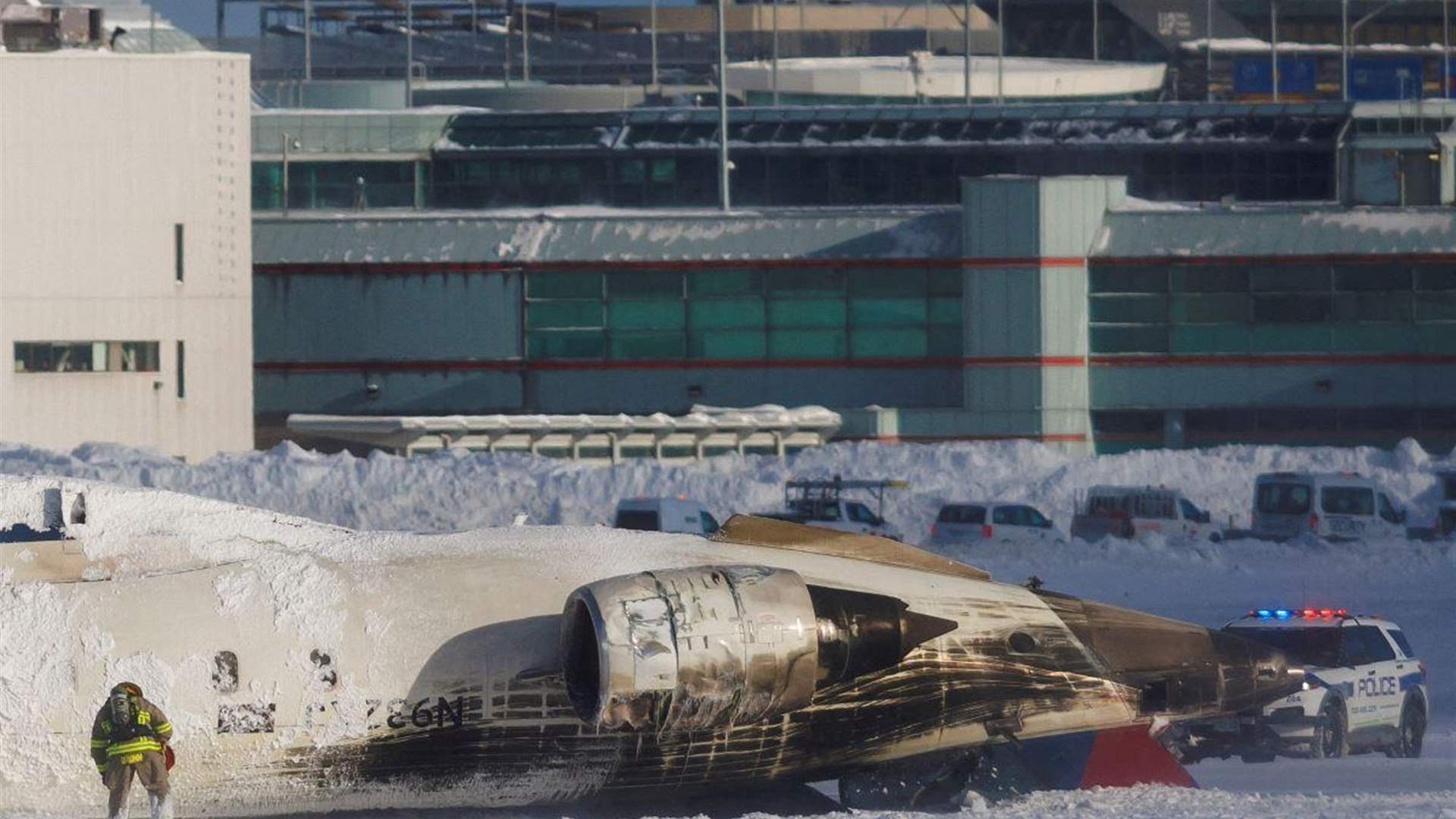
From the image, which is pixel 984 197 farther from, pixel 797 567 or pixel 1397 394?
pixel 797 567

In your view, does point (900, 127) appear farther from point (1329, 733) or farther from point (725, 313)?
point (1329, 733)

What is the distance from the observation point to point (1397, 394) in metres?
69.2

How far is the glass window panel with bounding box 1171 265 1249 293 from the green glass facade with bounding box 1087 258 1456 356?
0.07 ft

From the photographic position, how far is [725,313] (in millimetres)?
69812

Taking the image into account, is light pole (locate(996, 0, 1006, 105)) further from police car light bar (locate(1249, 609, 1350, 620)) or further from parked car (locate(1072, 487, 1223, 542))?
police car light bar (locate(1249, 609, 1350, 620))

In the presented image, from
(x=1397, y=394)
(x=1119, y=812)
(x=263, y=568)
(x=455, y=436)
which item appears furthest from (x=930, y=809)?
(x=1397, y=394)

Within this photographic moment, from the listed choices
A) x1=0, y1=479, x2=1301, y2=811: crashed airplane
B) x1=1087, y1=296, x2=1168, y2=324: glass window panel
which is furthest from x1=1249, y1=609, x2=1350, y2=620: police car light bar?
x1=1087, y1=296, x2=1168, y2=324: glass window panel

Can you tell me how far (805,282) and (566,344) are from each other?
7.48 meters

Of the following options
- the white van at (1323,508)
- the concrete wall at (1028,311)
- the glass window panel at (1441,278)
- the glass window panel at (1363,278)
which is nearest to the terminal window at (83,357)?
the concrete wall at (1028,311)

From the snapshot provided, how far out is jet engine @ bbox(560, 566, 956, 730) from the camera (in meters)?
20.5

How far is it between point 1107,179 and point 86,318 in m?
29.6

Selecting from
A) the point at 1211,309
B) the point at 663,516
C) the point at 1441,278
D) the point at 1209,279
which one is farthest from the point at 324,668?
the point at 1441,278

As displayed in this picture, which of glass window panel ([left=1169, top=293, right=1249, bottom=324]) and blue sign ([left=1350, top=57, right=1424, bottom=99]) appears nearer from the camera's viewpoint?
glass window panel ([left=1169, top=293, right=1249, bottom=324])

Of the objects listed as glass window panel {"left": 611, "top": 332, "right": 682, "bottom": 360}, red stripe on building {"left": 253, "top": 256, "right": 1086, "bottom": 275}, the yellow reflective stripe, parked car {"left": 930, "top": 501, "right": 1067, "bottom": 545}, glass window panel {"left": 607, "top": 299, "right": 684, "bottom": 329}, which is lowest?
parked car {"left": 930, "top": 501, "right": 1067, "bottom": 545}
